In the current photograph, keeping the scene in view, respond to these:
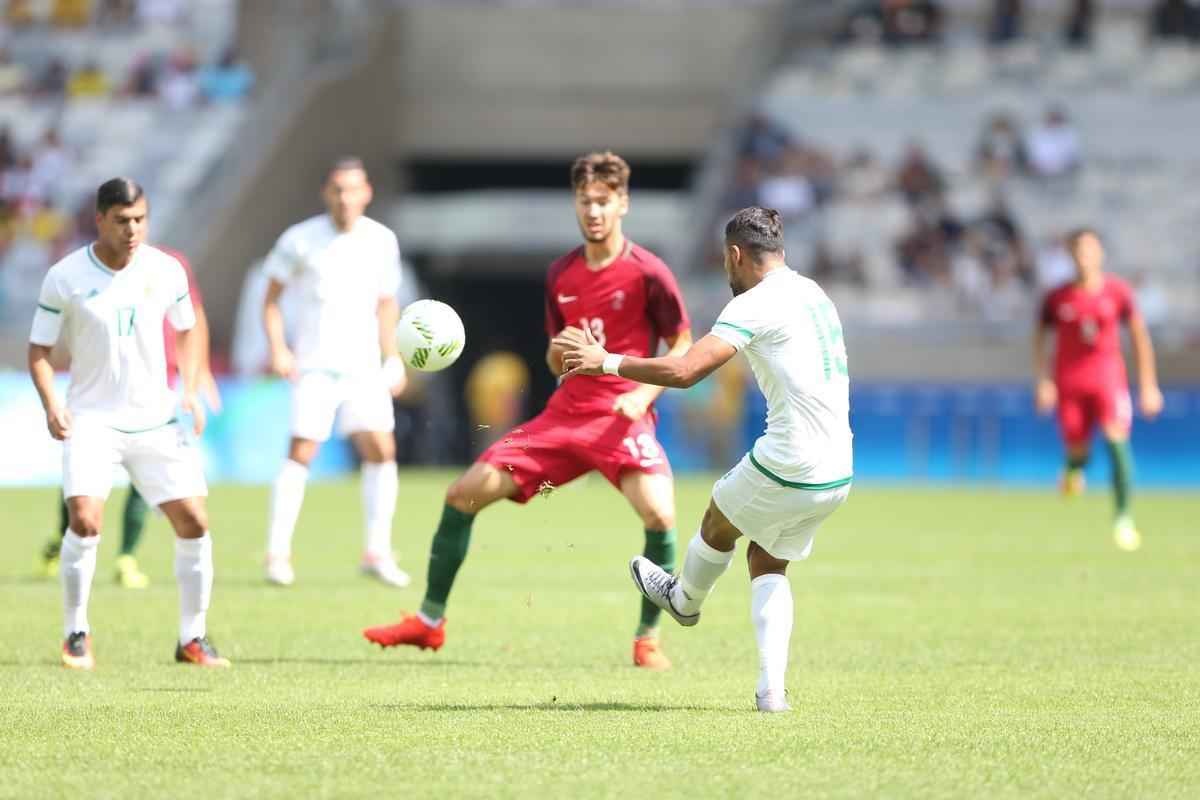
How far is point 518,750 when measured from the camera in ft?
23.6

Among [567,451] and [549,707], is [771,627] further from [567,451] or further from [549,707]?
[567,451]

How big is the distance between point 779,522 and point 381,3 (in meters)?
30.8

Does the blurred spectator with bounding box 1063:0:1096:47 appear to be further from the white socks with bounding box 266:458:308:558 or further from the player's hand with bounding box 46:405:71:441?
the player's hand with bounding box 46:405:71:441

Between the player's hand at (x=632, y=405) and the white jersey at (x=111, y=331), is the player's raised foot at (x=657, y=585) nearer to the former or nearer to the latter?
the player's hand at (x=632, y=405)

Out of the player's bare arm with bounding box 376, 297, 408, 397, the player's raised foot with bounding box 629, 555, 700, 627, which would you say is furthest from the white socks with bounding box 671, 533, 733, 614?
the player's bare arm with bounding box 376, 297, 408, 397

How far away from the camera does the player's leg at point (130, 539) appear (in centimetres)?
1319

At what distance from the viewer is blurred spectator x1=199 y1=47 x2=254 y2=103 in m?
37.2

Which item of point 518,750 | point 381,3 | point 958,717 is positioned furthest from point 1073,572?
point 381,3

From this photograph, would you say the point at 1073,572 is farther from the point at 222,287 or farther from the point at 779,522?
the point at 222,287

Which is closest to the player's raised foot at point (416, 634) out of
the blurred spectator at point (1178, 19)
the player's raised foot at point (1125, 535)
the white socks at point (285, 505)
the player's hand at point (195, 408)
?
the player's hand at point (195, 408)

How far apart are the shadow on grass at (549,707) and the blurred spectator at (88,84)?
31155mm

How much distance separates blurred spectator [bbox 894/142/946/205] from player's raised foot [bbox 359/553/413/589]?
20.3m

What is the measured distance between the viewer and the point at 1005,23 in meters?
35.8

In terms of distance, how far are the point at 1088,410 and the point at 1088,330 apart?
2.25 ft
